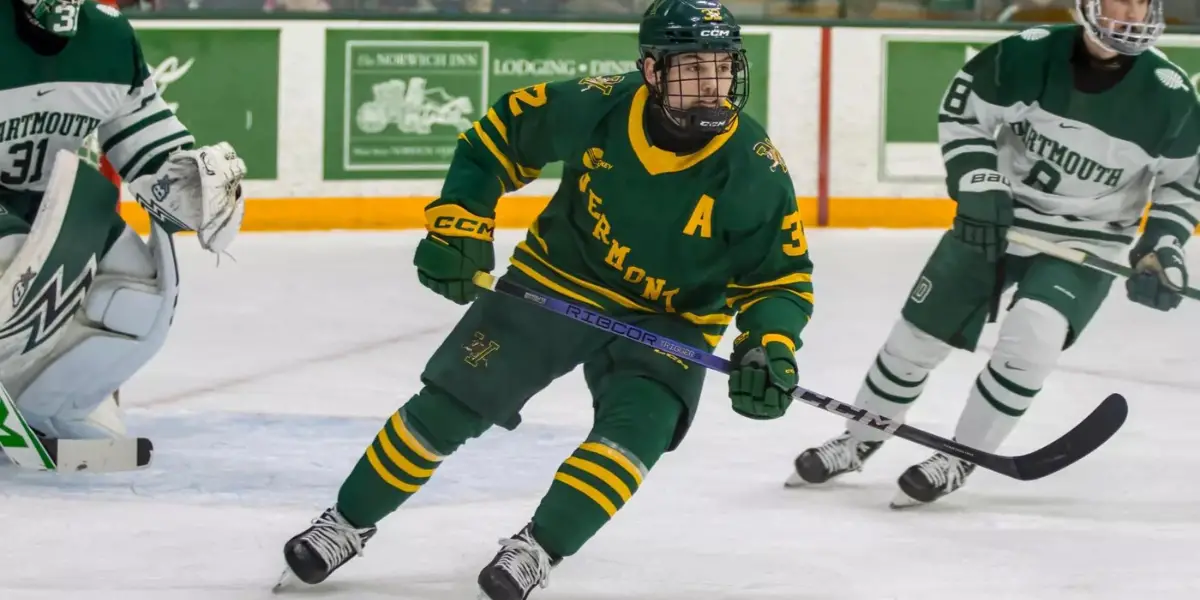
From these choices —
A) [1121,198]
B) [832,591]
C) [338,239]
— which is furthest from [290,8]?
[832,591]

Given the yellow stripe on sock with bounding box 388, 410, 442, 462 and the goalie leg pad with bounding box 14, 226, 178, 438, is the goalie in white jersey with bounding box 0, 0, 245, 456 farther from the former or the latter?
the yellow stripe on sock with bounding box 388, 410, 442, 462

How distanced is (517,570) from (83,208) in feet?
4.25

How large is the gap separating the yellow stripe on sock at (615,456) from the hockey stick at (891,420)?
19cm

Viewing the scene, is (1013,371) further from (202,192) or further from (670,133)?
(202,192)

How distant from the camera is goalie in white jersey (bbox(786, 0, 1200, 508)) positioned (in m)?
3.22

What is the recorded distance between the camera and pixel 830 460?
3395 millimetres

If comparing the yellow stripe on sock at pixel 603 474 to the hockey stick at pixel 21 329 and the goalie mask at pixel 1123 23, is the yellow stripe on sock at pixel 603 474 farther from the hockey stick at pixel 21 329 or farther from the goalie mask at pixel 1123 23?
the goalie mask at pixel 1123 23

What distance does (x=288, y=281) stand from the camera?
5.58 meters

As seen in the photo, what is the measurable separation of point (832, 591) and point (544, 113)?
86cm

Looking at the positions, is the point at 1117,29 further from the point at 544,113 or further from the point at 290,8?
the point at 290,8

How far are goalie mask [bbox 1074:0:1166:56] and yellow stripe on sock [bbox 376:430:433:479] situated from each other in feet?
5.01

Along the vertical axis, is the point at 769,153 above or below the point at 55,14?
below

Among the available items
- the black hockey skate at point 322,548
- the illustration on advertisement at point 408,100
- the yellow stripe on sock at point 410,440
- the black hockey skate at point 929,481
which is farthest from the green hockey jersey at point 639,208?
the illustration on advertisement at point 408,100

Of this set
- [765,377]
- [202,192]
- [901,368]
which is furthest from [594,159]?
[901,368]
